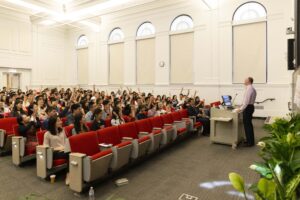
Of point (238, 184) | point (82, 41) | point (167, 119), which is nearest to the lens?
point (238, 184)

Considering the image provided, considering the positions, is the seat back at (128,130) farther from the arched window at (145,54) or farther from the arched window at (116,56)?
the arched window at (116,56)

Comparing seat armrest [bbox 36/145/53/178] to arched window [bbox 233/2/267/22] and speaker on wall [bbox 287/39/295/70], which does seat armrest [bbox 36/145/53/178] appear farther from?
arched window [bbox 233/2/267/22]

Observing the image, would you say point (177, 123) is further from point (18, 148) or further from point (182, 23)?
point (182, 23)

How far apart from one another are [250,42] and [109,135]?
25.4ft

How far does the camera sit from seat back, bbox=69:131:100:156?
343 centimetres

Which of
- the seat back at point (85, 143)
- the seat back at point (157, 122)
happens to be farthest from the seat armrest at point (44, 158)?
the seat back at point (157, 122)

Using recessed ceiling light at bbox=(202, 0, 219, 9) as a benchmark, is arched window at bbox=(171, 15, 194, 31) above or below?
below

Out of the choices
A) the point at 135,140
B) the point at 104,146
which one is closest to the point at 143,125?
the point at 135,140

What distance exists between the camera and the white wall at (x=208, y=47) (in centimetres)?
896

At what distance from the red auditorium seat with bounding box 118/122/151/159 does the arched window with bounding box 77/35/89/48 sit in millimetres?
11247

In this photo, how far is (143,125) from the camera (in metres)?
5.12

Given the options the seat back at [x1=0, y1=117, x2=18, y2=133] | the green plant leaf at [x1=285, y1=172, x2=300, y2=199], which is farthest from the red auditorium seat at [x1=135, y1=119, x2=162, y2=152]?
the green plant leaf at [x1=285, y1=172, x2=300, y2=199]

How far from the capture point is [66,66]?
15.6 metres

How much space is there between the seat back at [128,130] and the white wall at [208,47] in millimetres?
6299
